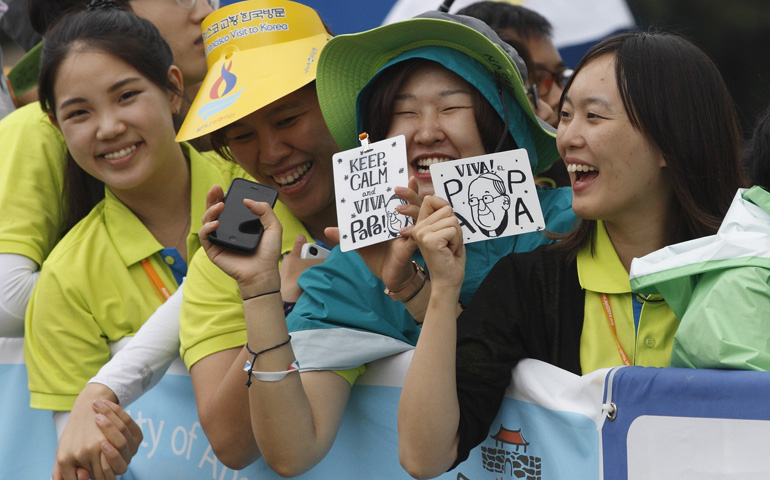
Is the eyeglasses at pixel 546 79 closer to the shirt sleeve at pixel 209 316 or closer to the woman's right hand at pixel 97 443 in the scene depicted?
the shirt sleeve at pixel 209 316

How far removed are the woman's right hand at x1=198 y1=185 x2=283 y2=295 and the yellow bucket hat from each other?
0.55 meters

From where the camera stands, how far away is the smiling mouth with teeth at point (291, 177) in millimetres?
3227

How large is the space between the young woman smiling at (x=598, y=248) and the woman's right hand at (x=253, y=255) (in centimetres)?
44

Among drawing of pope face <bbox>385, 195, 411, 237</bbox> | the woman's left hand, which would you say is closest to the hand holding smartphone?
the woman's left hand

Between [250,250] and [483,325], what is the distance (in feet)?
2.13

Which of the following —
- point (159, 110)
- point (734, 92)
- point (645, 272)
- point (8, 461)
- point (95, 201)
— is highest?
point (734, 92)

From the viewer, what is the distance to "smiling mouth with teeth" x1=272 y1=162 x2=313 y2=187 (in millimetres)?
3227

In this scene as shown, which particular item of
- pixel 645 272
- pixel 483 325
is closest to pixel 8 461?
pixel 483 325

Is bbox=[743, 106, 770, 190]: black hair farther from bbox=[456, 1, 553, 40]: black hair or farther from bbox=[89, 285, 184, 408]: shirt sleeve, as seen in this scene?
bbox=[456, 1, 553, 40]: black hair

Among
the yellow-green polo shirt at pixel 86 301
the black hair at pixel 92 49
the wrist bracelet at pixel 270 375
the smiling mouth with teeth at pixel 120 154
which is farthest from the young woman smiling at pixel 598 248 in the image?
the black hair at pixel 92 49

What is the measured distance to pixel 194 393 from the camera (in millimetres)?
3025

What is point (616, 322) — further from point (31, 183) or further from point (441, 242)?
point (31, 183)

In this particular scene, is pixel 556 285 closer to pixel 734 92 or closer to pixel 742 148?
pixel 742 148

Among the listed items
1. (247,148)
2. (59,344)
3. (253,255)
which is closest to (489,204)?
(253,255)
